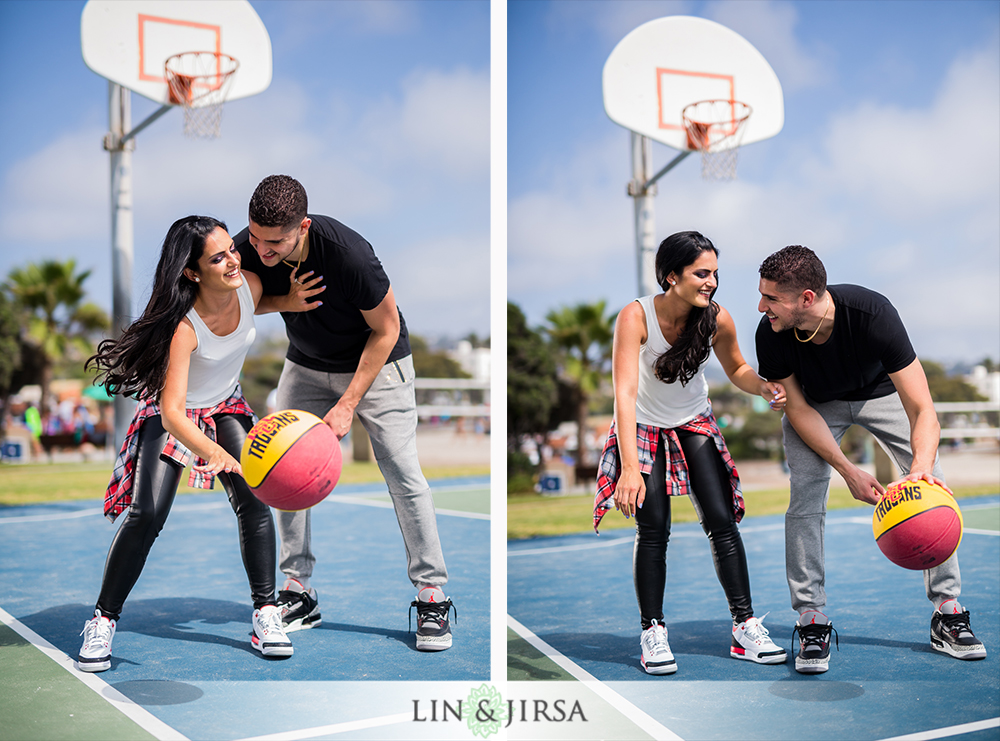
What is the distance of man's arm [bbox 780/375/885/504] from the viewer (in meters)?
3.04

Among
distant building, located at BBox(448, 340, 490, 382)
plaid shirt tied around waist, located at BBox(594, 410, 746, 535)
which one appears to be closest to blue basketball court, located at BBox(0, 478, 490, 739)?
plaid shirt tied around waist, located at BBox(594, 410, 746, 535)

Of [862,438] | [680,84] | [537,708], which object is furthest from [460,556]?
[862,438]

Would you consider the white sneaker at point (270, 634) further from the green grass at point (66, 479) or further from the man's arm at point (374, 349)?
the green grass at point (66, 479)

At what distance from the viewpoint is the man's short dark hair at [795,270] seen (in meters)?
2.93

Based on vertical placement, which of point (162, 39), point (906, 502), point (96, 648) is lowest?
point (96, 648)

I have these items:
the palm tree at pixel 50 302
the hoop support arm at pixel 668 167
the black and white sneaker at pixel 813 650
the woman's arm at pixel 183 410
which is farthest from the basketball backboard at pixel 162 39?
the palm tree at pixel 50 302

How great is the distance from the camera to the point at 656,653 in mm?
3076

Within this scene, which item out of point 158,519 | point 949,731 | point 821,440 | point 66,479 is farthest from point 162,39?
point 66,479

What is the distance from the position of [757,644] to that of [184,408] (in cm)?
221

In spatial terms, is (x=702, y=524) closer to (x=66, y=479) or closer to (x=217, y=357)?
(x=217, y=357)

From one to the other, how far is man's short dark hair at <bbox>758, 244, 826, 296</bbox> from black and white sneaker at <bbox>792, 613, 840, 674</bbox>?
120cm

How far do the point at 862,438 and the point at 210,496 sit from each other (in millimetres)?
10702

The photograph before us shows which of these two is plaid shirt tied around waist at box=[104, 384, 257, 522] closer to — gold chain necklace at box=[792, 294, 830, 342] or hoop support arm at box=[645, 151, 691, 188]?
gold chain necklace at box=[792, 294, 830, 342]

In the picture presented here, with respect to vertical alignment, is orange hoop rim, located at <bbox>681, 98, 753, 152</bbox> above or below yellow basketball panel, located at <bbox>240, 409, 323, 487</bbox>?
above
